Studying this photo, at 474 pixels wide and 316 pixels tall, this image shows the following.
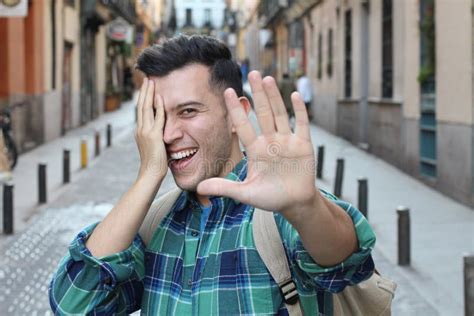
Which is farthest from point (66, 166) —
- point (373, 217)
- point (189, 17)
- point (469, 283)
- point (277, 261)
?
point (189, 17)

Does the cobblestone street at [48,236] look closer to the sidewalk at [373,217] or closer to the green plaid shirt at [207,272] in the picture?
the sidewalk at [373,217]

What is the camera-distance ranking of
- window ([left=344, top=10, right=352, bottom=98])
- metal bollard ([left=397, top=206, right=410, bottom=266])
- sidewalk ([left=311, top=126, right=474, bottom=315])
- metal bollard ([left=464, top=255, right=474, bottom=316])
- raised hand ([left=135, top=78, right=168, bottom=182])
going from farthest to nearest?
window ([left=344, top=10, right=352, bottom=98])
metal bollard ([left=397, top=206, right=410, bottom=266])
sidewalk ([left=311, top=126, right=474, bottom=315])
metal bollard ([left=464, top=255, right=474, bottom=316])
raised hand ([left=135, top=78, right=168, bottom=182])

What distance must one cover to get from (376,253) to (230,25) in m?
81.7

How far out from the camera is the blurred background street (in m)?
6.52

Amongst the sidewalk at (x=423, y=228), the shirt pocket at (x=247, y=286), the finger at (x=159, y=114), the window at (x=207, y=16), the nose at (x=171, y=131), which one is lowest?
the sidewalk at (x=423, y=228)

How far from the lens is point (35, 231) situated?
25.6ft

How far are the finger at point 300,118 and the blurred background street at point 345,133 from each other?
1063 millimetres

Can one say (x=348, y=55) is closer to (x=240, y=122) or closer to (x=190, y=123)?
(x=190, y=123)

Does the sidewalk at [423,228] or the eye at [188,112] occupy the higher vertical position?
the eye at [188,112]

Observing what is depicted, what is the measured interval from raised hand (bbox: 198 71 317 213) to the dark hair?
364mm

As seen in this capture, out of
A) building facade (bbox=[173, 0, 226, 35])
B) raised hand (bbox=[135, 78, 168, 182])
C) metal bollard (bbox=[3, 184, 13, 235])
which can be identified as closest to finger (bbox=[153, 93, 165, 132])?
raised hand (bbox=[135, 78, 168, 182])

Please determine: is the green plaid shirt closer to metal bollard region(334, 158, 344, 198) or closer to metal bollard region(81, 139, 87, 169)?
metal bollard region(334, 158, 344, 198)

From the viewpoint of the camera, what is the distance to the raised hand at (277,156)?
5.09ft

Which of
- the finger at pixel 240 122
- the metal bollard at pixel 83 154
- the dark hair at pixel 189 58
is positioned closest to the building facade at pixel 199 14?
the metal bollard at pixel 83 154
